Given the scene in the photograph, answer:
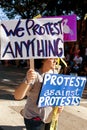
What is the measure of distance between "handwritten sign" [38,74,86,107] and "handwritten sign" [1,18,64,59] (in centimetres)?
26

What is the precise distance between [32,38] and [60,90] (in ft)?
2.11

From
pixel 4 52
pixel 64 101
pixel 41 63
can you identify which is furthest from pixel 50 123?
pixel 4 52

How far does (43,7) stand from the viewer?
2681cm

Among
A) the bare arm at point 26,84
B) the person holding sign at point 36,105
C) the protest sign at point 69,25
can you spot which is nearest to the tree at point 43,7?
the protest sign at point 69,25

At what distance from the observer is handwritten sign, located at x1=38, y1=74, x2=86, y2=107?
4426mm

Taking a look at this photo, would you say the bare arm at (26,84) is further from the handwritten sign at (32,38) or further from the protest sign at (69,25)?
the protest sign at (69,25)

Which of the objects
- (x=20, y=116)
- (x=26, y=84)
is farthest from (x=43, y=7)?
(x=26, y=84)

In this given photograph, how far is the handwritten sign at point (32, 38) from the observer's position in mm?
4297

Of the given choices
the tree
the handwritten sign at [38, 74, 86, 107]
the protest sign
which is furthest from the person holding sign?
the tree

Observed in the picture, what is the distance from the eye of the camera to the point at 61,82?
14.9 feet

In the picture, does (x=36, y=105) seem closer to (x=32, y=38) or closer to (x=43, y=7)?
(x=32, y=38)

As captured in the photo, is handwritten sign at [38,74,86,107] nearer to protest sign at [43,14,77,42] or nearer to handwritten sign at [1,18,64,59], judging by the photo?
handwritten sign at [1,18,64,59]

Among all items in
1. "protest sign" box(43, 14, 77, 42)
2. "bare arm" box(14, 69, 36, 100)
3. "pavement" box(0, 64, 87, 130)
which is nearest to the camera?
"bare arm" box(14, 69, 36, 100)

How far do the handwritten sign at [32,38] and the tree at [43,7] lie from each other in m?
16.2
